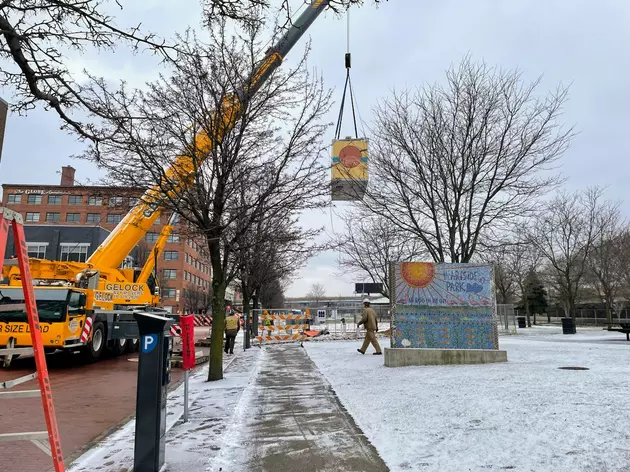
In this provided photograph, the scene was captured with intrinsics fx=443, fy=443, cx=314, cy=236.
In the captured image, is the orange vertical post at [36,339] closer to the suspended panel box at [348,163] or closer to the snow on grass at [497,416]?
the snow on grass at [497,416]

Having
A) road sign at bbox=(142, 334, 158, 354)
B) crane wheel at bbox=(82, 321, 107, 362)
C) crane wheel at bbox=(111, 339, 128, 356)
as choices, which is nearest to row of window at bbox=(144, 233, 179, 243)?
crane wheel at bbox=(82, 321, 107, 362)

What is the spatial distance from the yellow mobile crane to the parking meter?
4690 mm

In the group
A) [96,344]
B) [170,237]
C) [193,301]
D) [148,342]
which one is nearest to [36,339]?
[148,342]

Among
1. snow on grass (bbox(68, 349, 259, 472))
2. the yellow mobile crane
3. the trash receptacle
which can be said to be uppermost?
the yellow mobile crane

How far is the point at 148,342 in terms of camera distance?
4.67 m

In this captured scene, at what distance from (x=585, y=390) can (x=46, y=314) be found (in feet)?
43.1

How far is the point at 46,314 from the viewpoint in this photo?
41.4 feet

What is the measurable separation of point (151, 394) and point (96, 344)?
1178 cm

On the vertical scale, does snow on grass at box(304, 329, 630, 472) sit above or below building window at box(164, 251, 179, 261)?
below

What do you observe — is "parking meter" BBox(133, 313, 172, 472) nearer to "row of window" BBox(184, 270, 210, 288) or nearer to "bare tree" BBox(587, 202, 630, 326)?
"bare tree" BBox(587, 202, 630, 326)

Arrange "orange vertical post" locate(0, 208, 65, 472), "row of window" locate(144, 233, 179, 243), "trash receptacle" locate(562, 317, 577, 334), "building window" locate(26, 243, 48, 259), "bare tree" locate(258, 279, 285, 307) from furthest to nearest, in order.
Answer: "building window" locate(26, 243, 48, 259), "bare tree" locate(258, 279, 285, 307), "trash receptacle" locate(562, 317, 577, 334), "row of window" locate(144, 233, 179, 243), "orange vertical post" locate(0, 208, 65, 472)

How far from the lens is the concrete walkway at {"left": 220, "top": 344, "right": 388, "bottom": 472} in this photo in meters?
4.45

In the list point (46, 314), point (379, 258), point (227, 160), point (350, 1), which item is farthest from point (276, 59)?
point (379, 258)

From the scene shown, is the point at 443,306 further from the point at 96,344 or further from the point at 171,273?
the point at 171,273
